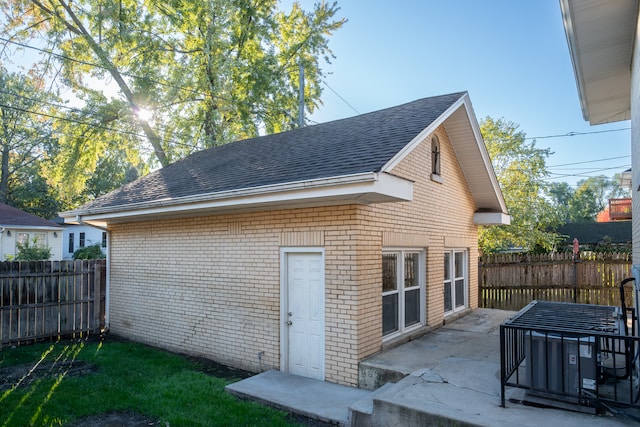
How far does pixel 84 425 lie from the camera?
5066 millimetres

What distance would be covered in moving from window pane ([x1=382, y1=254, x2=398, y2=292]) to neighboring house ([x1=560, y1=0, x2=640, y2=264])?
3.46m

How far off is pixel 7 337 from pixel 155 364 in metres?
4.07

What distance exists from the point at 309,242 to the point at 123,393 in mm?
3565

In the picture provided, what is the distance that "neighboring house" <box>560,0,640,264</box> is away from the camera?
16.8 feet

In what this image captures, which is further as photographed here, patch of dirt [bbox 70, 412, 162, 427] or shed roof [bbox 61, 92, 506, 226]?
shed roof [bbox 61, 92, 506, 226]

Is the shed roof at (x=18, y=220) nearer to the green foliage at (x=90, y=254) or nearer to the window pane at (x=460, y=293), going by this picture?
the green foliage at (x=90, y=254)

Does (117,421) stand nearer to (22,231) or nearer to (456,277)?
(456,277)

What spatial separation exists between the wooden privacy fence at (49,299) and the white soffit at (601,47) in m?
11.1

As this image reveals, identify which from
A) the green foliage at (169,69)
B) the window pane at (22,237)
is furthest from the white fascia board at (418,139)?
the window pane at (22,237)

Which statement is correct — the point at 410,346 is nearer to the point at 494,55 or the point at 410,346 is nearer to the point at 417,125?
the point at 417,125

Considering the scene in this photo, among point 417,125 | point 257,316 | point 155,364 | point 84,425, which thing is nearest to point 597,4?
point 417,125

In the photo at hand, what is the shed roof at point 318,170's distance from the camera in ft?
18.8

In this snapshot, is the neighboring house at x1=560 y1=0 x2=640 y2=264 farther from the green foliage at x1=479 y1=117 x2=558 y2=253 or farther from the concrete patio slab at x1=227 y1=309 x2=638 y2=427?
the green foliage at x1=479 y1=117 x2=558 y2=253

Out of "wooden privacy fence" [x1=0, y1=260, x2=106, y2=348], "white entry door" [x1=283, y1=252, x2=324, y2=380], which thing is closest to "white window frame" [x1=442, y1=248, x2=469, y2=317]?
"white entry door" [x1=283, y1=252, x2=324, y2=380]
